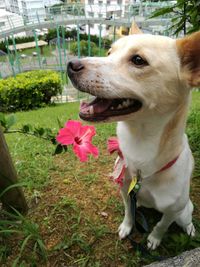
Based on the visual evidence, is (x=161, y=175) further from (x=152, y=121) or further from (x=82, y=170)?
(x=82, y=170)

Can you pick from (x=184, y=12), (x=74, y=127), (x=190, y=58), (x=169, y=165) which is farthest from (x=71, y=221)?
(x=184, y=12)

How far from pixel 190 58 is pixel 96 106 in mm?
550

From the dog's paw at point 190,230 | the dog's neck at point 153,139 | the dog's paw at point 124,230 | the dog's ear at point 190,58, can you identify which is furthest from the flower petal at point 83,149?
the dog's paw at point 190,230

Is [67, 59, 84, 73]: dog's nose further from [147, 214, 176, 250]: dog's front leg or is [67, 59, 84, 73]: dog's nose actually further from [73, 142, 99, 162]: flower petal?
[147, 214, 176, 250]: dog's front leg

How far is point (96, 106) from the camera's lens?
1.45 metres

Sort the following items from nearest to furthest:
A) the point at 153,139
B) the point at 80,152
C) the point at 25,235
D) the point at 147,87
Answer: the point at 80,152, the point at 147,87, the point at 153,139, the point at 25,235

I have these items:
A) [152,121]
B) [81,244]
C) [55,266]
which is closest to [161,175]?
[152,121]

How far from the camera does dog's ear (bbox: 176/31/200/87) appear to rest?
1304 millimetres

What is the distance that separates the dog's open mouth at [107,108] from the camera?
1.39 m

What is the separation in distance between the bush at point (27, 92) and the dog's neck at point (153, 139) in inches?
353

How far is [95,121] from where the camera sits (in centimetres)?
140

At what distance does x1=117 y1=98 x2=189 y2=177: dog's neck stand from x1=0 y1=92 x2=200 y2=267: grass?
2.20ft

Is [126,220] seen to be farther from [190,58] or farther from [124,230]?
[190,58]

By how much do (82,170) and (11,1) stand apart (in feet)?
96.5
